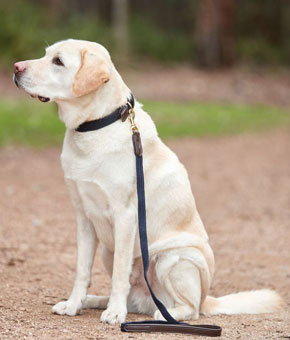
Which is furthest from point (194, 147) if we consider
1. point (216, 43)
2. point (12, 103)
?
point (216, 43)

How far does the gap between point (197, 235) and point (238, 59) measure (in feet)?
69.7

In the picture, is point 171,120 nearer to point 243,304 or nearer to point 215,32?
point 215,32

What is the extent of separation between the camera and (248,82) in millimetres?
21969

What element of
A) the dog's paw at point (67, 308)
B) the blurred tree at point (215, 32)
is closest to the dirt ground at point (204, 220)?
the dog's paw at point (67, 308)

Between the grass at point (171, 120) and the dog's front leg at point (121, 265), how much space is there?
8066 mm

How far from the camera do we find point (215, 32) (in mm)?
21938

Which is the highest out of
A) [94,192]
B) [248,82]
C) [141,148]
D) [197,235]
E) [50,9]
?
[141,148]

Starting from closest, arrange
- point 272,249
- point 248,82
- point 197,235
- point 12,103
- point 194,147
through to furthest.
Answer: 1. point 197,235
2. point 272,249
3. point 194,147
4. point 12,103
5. point 248,82

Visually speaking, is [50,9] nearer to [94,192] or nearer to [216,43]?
[216,43]

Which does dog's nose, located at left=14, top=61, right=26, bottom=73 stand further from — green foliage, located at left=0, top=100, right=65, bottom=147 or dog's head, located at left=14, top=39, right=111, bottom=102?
green foliage, located at left=0, top=100, right=65, bottom=147

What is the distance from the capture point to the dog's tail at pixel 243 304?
468 cm

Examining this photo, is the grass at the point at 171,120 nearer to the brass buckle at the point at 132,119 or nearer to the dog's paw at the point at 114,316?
the brass buckle at the point at 132,119

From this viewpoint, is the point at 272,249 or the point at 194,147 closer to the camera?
the point at 272,249

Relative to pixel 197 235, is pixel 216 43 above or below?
below
